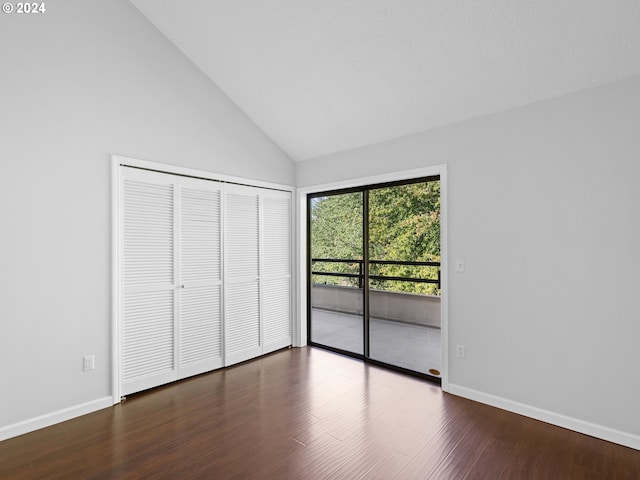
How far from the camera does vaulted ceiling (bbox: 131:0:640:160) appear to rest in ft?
7.01

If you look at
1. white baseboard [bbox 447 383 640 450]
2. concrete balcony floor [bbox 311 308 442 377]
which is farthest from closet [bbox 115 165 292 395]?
white baseboard [bbox 447 383 640 450]

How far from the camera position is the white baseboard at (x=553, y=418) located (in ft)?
7.35

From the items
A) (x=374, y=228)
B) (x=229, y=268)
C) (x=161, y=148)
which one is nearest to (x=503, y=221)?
(x=374, y=228)

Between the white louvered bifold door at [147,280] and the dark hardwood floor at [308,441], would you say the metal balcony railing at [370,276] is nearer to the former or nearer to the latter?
the dark hardwood floor at [308,441]

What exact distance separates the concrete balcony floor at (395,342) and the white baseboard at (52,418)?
250 cm

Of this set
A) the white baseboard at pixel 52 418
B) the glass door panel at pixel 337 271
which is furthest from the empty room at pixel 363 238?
the glass door panel at pixel 337 271

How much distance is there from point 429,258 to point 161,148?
9.41ft

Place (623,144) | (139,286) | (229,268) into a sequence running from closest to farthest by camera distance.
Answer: (623,144), (139,286), (229,268)

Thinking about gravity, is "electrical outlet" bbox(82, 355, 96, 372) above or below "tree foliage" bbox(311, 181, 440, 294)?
below

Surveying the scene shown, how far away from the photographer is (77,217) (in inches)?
106

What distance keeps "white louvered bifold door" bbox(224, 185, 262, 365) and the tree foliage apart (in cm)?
90

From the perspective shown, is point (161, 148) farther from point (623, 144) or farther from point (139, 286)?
point (623, 144)

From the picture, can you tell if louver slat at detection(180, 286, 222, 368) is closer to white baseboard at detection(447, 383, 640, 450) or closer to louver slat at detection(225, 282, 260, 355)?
louver slat at detection(225, 282, 260, 355)

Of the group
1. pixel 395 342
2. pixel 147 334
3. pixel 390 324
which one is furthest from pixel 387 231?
pixel 147 334
